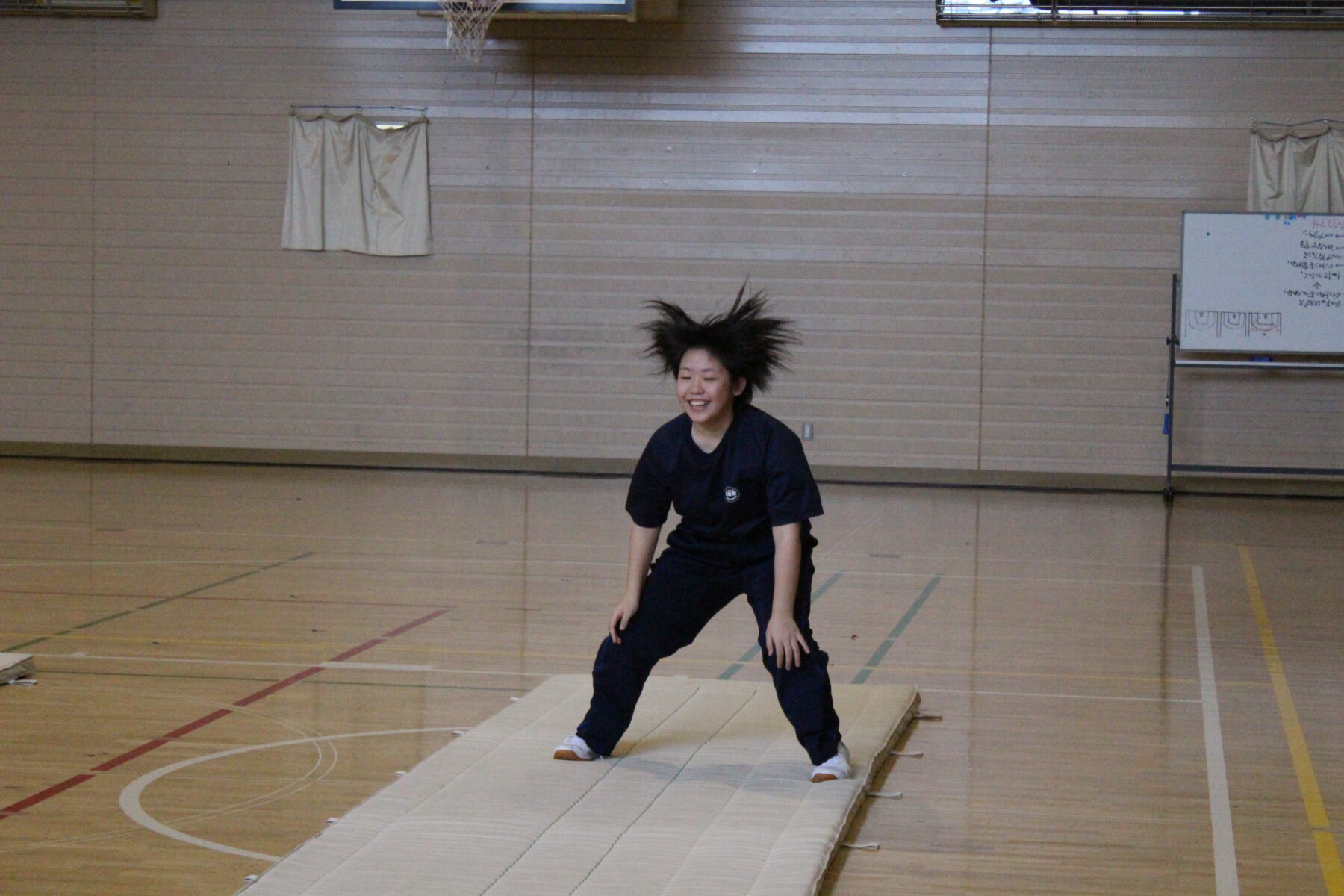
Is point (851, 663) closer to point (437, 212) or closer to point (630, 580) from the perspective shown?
point (630, 580)

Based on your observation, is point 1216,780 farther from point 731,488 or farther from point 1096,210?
point 1096,210

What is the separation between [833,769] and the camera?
411 cm

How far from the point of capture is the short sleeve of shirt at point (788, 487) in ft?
13.6

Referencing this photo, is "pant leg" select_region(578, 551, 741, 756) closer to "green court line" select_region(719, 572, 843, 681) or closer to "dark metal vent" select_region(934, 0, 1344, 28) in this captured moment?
"green court line" select_region(719, 572, 843, 681)

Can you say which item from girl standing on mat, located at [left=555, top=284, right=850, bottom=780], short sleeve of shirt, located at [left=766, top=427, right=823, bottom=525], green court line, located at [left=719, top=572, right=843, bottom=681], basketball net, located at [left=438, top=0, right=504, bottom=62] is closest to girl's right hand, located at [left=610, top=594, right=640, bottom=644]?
girl standing on mat, located at [left=555, top=284, right=850, bottom=780]

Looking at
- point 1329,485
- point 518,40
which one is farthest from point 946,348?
point 518,40

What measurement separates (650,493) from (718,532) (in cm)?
23

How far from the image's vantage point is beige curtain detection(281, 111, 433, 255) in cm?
1409

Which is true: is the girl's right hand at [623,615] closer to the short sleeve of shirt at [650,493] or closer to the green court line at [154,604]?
the short sleeve of shirt at [650,493]

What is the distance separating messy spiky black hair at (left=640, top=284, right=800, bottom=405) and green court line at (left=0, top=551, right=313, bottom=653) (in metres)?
3.16

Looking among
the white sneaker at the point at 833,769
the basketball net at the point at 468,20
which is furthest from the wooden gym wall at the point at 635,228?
the white sneaker at the point at 833,769

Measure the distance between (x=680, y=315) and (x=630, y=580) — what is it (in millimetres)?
769

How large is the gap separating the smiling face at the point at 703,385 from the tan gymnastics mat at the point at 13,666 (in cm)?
273

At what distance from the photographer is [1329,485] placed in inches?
523
